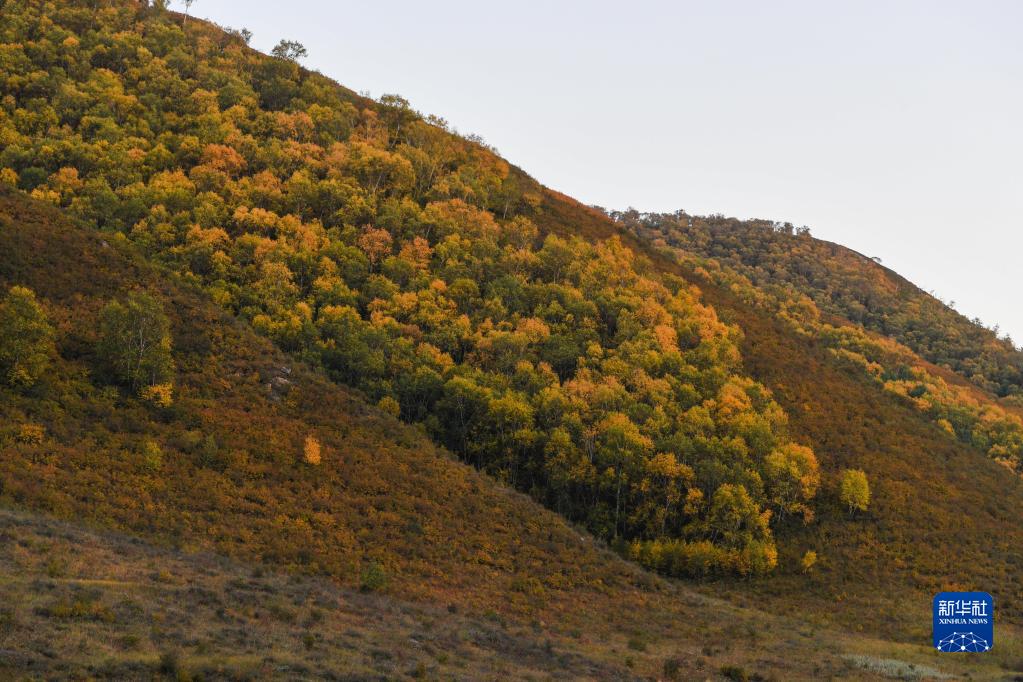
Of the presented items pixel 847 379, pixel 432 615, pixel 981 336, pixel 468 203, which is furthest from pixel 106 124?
pixel 981 336

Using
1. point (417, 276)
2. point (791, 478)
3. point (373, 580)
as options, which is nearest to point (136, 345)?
point (373, 580)

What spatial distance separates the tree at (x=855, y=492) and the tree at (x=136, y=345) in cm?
5223

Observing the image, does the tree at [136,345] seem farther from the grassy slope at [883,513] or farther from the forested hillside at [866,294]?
the forested hillside at [866,294]

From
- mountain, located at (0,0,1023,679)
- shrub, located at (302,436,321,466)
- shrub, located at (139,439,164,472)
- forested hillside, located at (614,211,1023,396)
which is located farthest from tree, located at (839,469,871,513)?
forested hillside, located at (614,211,1023,396)

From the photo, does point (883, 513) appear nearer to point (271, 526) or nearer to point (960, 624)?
point (960, 624)

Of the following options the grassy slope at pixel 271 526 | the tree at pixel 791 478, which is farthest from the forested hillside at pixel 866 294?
the grassy slope at pixel 271 526

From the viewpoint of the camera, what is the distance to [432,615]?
33.5 m

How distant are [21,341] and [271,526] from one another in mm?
17069

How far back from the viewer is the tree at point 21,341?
42.4 meters

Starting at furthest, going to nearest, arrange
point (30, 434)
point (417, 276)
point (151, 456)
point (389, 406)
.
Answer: point (417, 276), point (389, 406), point (151, 456), point (30, 434)

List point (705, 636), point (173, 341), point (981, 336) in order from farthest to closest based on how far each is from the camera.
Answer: point (981, 336)
point (173, 341)
point (705, 636)

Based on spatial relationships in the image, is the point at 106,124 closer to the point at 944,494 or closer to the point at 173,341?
the point at 173,341

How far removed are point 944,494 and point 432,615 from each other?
5484 cm

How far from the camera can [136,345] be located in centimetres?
4791
